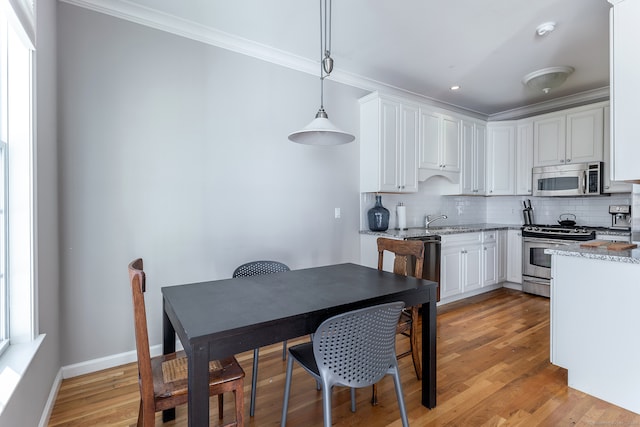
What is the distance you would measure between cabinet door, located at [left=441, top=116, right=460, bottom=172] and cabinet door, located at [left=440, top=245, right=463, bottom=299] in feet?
3.62

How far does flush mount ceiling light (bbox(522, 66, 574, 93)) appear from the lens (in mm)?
3420

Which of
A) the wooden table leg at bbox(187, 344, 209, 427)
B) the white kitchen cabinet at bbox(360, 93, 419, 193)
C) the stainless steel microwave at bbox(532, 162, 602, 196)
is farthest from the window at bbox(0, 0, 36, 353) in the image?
the stainless steel microwave at bbox(532, 162, 602, 196)

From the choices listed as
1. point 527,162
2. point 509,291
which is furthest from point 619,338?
point 527,162

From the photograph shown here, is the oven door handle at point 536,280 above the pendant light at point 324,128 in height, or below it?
below

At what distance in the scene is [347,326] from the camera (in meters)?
1.27

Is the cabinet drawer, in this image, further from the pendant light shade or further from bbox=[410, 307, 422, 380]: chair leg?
the pendant light shade

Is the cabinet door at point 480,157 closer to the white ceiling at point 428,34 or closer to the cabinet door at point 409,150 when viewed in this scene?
the white ceiling at point 428,34

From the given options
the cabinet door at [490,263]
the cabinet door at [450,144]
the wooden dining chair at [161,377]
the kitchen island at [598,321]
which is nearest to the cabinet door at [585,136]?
Result: the cabinet door at [450,144]

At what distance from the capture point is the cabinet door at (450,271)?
3.75 m

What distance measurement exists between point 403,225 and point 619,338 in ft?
7.58

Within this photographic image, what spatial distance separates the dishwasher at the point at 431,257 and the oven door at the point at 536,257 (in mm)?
1551

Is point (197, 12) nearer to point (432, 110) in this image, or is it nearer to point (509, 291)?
point (432, 110)

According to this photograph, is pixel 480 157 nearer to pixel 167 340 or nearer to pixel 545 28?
pixel 545 28

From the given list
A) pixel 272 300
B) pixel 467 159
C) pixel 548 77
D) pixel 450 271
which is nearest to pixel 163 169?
pixel 272 300
